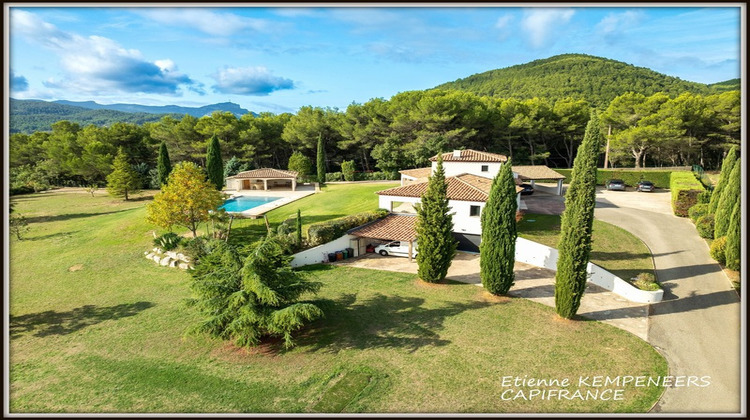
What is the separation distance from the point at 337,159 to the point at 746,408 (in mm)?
63013

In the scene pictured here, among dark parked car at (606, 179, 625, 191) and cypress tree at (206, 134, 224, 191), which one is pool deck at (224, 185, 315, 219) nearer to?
cypress tree at (206, 134, 224, 191)

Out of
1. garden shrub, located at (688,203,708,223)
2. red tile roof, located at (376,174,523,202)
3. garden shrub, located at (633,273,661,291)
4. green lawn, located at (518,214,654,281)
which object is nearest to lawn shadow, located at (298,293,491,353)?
garden shrub, located at (633,273,661,291)

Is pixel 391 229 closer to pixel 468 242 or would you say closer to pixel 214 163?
pixel 468 242

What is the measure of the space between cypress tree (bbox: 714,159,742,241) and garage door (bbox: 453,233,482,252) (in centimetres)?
1435

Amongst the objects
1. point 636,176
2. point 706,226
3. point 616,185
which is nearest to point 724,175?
point 706,226

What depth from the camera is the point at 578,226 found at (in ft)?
54.2

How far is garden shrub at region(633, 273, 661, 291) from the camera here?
19.0 metres

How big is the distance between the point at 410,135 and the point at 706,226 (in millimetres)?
37778

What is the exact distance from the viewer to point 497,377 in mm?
12820

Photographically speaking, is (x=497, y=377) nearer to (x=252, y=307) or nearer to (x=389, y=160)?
(x=252, y=307)

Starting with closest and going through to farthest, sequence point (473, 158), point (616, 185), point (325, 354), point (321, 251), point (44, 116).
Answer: point (325, 354)
point (321, 251)
point (473, 158)
point (616, 185)
point (44, 116)

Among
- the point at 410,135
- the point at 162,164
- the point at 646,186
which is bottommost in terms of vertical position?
the point at 646,186

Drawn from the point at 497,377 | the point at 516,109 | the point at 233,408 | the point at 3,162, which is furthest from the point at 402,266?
the point at 516,109

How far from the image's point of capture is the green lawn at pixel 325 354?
38.2 ft
